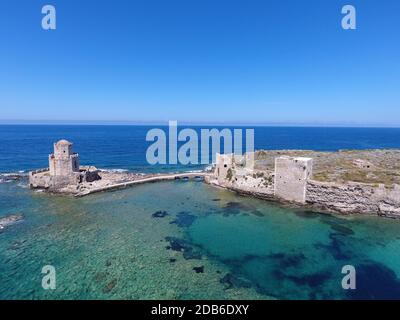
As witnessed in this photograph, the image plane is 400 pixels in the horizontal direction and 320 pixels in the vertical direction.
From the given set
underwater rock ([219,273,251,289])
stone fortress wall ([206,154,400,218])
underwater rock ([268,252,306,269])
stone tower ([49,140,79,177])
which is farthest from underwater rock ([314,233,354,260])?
stone tower ([49,140,79,177])

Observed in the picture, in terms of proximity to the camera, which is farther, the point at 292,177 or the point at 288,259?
the point at 292,177

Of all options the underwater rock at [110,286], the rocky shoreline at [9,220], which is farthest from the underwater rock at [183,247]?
the rocky shoreline at [9,220]

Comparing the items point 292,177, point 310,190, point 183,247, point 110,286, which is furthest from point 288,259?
point 292,177

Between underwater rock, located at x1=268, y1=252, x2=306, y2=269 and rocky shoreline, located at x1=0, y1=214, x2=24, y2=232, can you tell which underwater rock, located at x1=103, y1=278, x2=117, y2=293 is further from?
rocky shoreline, located at x1=0, y1=214, x2=24, y2=232

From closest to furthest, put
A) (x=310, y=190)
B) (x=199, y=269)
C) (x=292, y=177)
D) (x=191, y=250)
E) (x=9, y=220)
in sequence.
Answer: (x=199, y=269) < (x=191, y=250) < (x=9, y=220) < (x=310, y=190) < (x=292, y=177)

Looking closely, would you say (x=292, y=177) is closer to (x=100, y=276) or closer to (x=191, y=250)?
(x=191, y=250)
